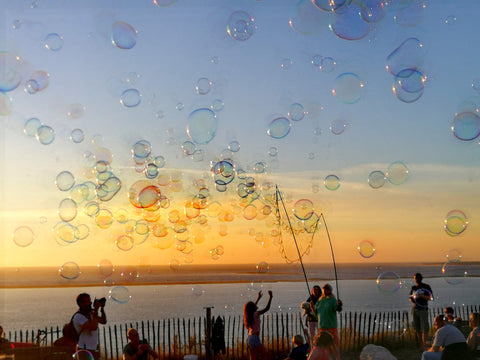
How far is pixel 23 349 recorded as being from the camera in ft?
27.9

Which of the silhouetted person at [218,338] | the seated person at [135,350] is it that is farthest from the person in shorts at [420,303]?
the seated person at [135,350]

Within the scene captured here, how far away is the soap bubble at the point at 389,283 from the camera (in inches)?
463

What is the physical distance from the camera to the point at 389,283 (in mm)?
12102

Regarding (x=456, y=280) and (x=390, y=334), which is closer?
(x=456, y=280)

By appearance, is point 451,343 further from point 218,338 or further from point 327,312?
point 218,338

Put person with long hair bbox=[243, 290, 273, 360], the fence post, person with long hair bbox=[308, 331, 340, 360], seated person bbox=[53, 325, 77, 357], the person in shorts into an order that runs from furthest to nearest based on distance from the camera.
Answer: the fence post < the person in shorts < person with long hair bbox=[243, 290, 273, 360] < seated person bbox=[53, 325, 77, 357] < person with long hair bbox=[308, 331, 340, 360]

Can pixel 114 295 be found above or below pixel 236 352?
above

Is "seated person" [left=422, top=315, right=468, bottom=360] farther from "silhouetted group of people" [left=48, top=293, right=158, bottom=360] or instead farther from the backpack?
the backpack

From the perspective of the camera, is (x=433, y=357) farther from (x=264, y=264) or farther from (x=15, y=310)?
(x=15, y=310)

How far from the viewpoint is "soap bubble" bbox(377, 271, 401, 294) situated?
38.5ft

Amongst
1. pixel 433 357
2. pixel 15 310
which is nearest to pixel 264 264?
pixel 433 357

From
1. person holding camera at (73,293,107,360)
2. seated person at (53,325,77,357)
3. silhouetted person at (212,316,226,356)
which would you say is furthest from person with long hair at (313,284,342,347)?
seated person at (53,325,77,357)

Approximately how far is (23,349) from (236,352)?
A: 219 inches

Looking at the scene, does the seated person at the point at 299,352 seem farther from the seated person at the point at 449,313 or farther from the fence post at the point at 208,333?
the fence post at the point at 208,333
